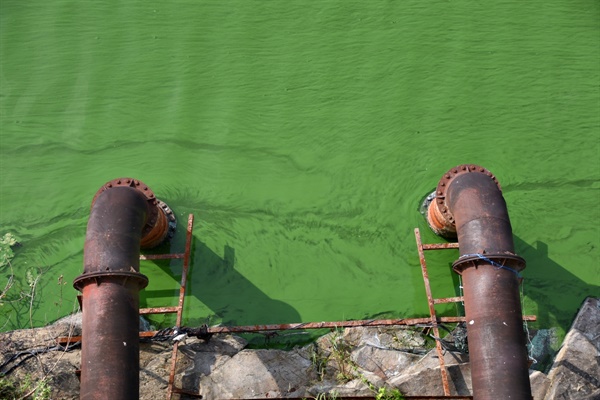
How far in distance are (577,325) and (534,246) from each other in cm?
78

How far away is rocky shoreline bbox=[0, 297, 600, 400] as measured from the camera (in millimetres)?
6195

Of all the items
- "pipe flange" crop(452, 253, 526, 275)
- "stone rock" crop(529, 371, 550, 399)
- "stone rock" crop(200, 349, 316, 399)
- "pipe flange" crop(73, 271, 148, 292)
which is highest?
"pipe flange" crop(73, 271, 148, 292)

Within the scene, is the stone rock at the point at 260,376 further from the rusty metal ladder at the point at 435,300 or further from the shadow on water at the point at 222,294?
the rusty metal ladder at the point at 435,300

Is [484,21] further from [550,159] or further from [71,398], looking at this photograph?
[71,398]

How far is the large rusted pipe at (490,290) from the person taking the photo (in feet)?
17.9

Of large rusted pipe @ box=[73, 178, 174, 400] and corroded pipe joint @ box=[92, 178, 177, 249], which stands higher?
corroded pipe joint @ box=[92, 178, 177, 249]

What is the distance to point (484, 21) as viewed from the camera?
8.11 metres

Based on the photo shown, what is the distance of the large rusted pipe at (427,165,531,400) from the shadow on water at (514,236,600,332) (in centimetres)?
108

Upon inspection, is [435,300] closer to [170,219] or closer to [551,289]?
[551,289]

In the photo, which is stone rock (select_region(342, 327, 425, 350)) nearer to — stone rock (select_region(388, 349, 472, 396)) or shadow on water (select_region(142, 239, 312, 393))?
stone rock (select_region(388, 349, 472, 396))

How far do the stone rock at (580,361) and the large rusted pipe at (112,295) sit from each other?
330 cm

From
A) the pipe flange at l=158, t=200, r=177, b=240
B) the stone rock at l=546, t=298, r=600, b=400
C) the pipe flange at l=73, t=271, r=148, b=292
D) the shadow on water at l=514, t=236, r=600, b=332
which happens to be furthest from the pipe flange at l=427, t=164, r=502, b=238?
the pipe flange at l=73, t=271, r=148, b=292

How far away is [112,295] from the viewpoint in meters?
5.55

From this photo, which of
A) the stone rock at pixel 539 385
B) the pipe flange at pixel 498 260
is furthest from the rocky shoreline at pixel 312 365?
the pipe flange at pixel 498 260
